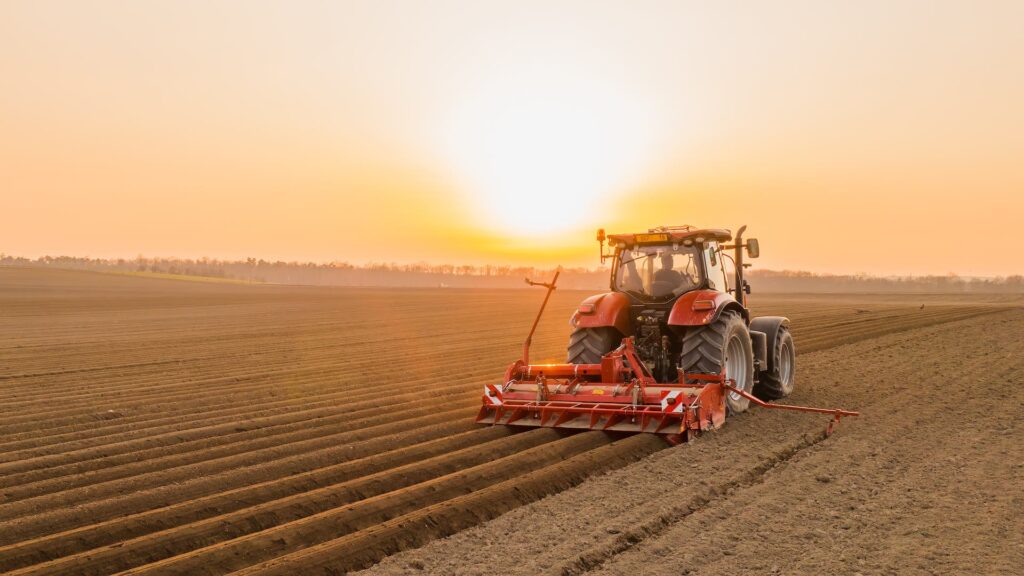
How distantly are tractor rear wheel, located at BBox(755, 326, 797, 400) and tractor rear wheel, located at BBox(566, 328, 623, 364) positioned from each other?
2.12 m

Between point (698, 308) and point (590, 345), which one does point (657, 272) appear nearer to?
point (698, 308)

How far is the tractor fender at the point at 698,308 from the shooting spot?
7.28 meters

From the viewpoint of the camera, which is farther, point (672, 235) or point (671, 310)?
point (672, 235)

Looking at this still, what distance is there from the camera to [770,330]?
928cm

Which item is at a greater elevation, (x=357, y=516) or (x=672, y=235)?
(x=672, y=235)

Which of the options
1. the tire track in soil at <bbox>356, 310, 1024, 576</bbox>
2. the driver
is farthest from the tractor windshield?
the tire track in soil at <bbox>356, 310, 1024, 576</bbox>

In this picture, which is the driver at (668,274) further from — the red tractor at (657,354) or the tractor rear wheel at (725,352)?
the tractor rear wheel at (725,352)

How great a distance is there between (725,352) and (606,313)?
3.86 feet

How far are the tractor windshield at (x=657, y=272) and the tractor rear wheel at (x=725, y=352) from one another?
0.51 metres

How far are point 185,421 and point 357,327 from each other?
14.3 m

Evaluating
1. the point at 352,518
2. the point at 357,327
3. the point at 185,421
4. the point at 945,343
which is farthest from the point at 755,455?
the point at 357,327

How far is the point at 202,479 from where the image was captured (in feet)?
17.7

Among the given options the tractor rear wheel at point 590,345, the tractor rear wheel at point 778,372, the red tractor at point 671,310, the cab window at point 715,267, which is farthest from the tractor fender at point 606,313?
the tractor rear wheel at point 778,372

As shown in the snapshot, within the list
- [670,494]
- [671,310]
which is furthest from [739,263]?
[670,494]
